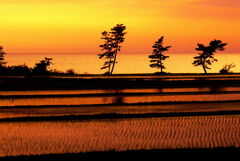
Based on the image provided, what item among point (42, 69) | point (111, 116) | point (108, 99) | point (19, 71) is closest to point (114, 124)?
point (111, 116)

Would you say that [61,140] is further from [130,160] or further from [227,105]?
[227,105]

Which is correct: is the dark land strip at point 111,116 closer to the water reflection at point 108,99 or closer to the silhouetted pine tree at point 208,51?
the water reflection at point 108,99

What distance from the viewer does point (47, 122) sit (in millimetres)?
10305

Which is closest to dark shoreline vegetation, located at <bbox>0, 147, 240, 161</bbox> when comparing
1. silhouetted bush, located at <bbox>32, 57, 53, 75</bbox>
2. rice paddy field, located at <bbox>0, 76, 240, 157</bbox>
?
rice paddy field, located at <bbox>0, 76, 240, 157</bbox>

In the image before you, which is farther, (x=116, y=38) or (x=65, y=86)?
(x=116, y=38)

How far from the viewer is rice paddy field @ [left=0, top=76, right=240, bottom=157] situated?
25.4 feet

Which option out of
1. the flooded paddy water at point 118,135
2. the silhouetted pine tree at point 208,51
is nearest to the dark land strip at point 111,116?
the flooded paddy water at point 118,135

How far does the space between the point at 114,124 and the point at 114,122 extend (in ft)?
0.82

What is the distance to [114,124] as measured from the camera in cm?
986

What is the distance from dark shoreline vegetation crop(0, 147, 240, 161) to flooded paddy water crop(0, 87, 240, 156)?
0.36 m

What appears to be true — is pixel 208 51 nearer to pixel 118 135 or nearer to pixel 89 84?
pixel 89 84

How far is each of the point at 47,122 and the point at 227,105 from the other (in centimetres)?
543

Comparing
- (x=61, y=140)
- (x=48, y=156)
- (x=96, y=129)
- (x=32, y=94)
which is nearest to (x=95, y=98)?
(x=32, y=94)

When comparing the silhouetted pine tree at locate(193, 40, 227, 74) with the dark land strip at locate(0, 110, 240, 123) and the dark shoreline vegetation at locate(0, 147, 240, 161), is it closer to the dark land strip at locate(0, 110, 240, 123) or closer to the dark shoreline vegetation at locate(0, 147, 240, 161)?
the dark land strip at locate(0, 110, 240, 123)
